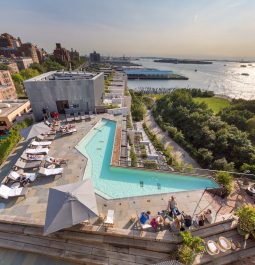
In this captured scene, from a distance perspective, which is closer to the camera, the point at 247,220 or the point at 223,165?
the point at 247,220

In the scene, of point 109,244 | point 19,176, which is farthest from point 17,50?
point 109,244

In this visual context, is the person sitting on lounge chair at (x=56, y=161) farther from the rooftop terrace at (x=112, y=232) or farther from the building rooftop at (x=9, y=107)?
the building rooftop at (x=9, y=107)

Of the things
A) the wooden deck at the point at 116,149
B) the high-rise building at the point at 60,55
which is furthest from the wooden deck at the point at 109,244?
the high-rise building at the point at 60,55

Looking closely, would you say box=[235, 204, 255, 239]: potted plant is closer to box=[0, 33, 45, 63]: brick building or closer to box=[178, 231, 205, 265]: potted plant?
box=[178, 231, 205, 265]: potted plant

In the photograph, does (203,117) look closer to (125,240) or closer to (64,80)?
(64,80)

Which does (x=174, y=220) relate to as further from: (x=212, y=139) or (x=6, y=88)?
(x=6, y=88)

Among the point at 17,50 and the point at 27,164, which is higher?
the point at 17,50

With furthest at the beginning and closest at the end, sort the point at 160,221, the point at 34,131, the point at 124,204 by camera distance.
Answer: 1. the point at 34,131
2. the point at 124,204
3. the point at 160,221

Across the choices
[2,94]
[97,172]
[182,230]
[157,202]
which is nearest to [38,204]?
Answer: [97,172]
